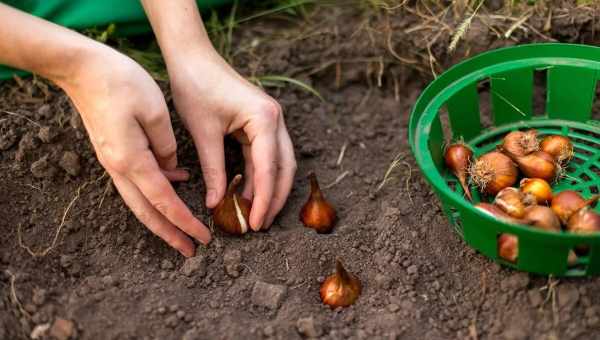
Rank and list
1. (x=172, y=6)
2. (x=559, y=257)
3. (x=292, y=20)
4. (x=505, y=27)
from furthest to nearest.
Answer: (x=292, y=20) → (x=505, y=27) → (x=172, y=6) → (x=559, y=257)

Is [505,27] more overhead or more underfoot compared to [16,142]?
more overhead

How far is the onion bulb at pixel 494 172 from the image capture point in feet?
5.39

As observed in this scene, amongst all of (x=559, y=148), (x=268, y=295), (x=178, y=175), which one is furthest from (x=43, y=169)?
(x=559, y=148)

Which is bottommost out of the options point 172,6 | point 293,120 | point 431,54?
point 293,120

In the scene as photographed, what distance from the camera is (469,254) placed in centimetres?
155

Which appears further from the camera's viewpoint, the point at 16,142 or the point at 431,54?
the point at 431,54

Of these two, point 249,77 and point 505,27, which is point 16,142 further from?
point 505,27

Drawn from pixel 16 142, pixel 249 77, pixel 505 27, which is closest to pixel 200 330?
pixel 16 142

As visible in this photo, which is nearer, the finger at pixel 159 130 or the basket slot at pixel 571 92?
the finger at pixel 159 130

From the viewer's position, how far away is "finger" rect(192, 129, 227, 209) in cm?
157

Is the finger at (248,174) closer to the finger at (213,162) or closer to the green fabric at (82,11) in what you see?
the finger at (213,162)

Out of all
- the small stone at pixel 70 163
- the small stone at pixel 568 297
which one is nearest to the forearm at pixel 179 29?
the small stone at pixel 70 163

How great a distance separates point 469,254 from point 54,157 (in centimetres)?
102

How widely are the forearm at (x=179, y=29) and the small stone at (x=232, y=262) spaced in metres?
0.47
